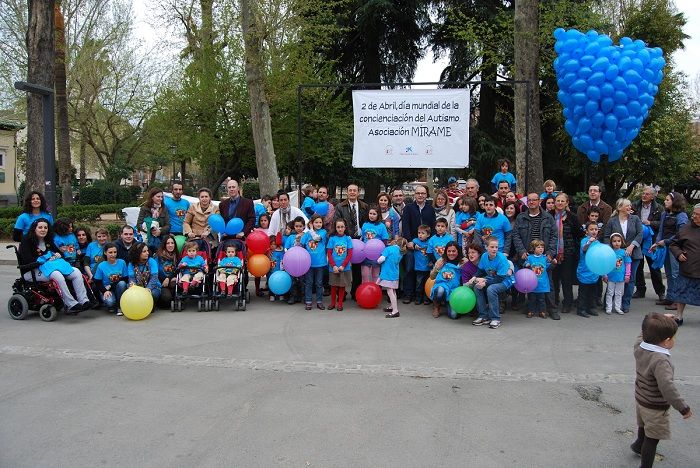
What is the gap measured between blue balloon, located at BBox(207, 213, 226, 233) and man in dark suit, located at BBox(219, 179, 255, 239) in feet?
1.32

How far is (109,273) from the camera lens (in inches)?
326

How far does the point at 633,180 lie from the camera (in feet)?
75.3

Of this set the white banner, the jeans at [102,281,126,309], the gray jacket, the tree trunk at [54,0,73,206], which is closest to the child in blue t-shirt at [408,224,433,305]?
the gray jacket

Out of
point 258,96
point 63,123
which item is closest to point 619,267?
point 258,96

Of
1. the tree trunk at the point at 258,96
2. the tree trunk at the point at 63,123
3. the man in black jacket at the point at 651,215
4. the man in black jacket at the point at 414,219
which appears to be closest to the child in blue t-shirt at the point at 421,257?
the man in black jacket at the point at 414,219

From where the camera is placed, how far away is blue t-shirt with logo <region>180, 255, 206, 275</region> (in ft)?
27.9

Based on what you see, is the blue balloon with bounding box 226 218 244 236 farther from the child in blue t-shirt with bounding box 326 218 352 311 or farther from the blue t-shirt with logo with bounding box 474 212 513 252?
the blue t-shirt with logo with bounding box 474 212 513 252

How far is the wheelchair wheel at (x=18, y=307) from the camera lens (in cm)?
794

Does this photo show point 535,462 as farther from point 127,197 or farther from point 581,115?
point 127,197

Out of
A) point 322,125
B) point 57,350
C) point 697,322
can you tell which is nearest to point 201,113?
point 322,125

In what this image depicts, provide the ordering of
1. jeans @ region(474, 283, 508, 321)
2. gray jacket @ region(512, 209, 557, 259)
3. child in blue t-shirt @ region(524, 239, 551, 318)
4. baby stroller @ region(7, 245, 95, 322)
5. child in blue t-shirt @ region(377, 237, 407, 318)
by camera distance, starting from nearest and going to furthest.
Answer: jeans @ region(474, 283, 508, 321) → baby stroller @ region(7, 245, 95, 322) → child in blue t-shirt @ region(524, 239, 551, 318) → gray jacket @ region(512, 209, 557, 259) → child in blue t-shirt @ region(377, 237, 407, 318)

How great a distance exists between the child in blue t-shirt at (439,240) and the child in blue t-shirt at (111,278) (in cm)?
451

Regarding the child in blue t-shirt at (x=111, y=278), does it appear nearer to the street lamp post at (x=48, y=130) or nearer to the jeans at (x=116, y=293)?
the jeans at (x=116, y=293)

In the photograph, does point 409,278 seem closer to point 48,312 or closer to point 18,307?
point 48,312
